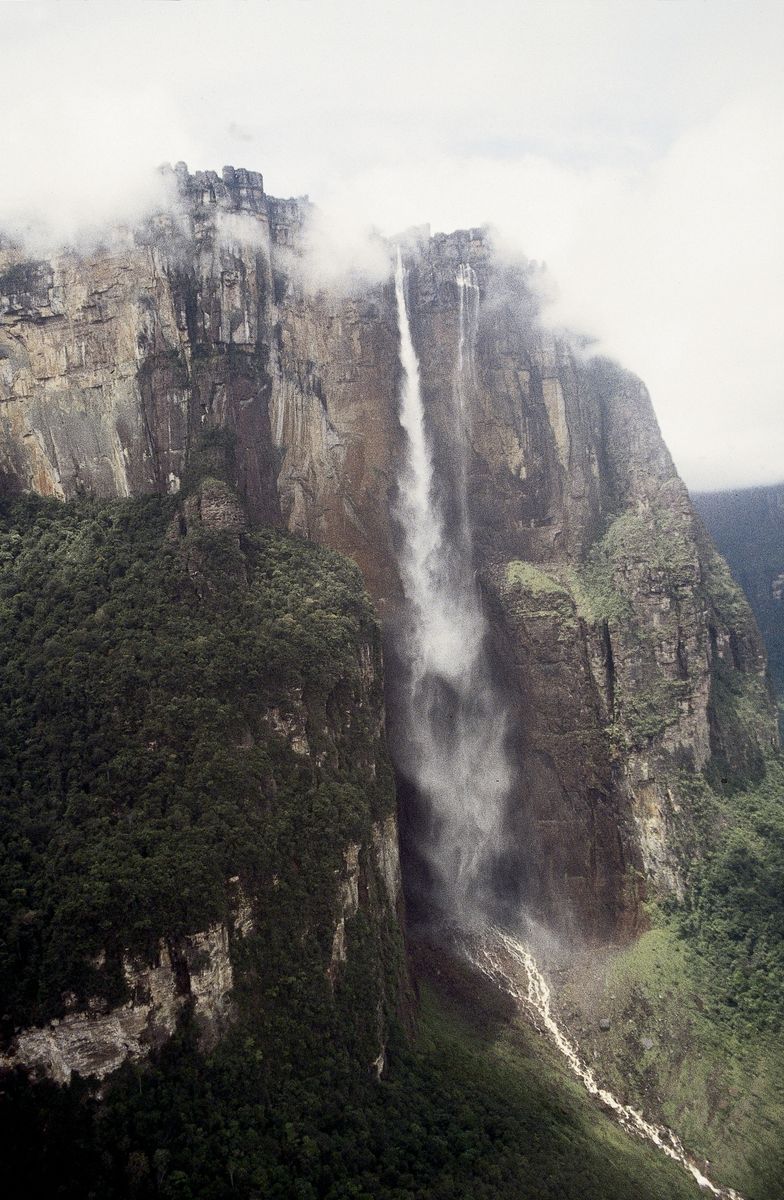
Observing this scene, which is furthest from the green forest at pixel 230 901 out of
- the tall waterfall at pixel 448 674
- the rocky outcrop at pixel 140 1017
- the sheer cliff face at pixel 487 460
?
the tall waterfall at pixel 448 674

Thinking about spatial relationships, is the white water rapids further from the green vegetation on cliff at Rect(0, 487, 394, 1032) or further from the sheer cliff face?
the green vegetation on cliff at Rect(0, 487, 394, 1032)

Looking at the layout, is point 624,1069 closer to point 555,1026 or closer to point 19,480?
point 555,1026

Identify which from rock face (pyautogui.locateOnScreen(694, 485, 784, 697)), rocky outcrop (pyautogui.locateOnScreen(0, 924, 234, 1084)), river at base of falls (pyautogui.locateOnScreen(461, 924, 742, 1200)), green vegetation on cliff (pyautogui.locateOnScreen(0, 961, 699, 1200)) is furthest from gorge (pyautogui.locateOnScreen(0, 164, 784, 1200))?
rock face (pyautogui.locateOnScreen(694, 485, 784, 697))

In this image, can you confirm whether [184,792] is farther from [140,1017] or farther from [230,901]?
[140,1017]

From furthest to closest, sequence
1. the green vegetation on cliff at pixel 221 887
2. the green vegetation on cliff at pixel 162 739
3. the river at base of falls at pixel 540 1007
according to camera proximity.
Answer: the river at base of falls at pixel 540 1007 < the green vegetation on cliff at pixel 162 739 < the green vegetation on cliff at pixel 221 887

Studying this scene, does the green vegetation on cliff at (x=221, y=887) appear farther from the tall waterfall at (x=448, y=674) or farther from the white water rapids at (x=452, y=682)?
the tall waterfall at (x=448, y=674)
